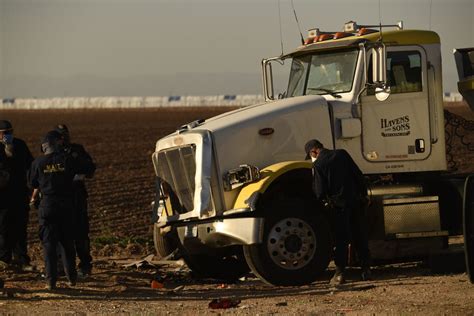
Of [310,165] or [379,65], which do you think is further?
[379,65]

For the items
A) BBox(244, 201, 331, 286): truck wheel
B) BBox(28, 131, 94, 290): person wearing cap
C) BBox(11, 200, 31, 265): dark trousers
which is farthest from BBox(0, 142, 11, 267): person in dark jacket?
BBox(244, 201, 331, 286): truck wheel

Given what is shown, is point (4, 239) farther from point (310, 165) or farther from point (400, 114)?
point (400, 114)

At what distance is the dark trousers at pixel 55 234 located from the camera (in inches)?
562

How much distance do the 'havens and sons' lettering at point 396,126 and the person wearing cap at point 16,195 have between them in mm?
4881

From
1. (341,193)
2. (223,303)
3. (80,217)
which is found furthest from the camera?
(80,217)

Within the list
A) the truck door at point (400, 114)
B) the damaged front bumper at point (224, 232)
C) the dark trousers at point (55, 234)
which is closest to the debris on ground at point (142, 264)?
the damaged front bumper at point (224, 232)

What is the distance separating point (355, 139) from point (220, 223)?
2.14 m

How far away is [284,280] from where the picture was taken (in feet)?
47.5

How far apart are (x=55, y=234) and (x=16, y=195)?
2.45 metres

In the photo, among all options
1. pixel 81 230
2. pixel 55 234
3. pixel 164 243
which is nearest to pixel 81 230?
pixel 81 230

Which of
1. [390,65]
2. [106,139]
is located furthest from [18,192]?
[106,139]

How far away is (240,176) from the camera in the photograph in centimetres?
1469

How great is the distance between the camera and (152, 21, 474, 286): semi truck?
47.9 ft

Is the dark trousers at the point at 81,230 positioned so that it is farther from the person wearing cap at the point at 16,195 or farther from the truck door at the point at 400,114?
the truck door at the point at 400,114
